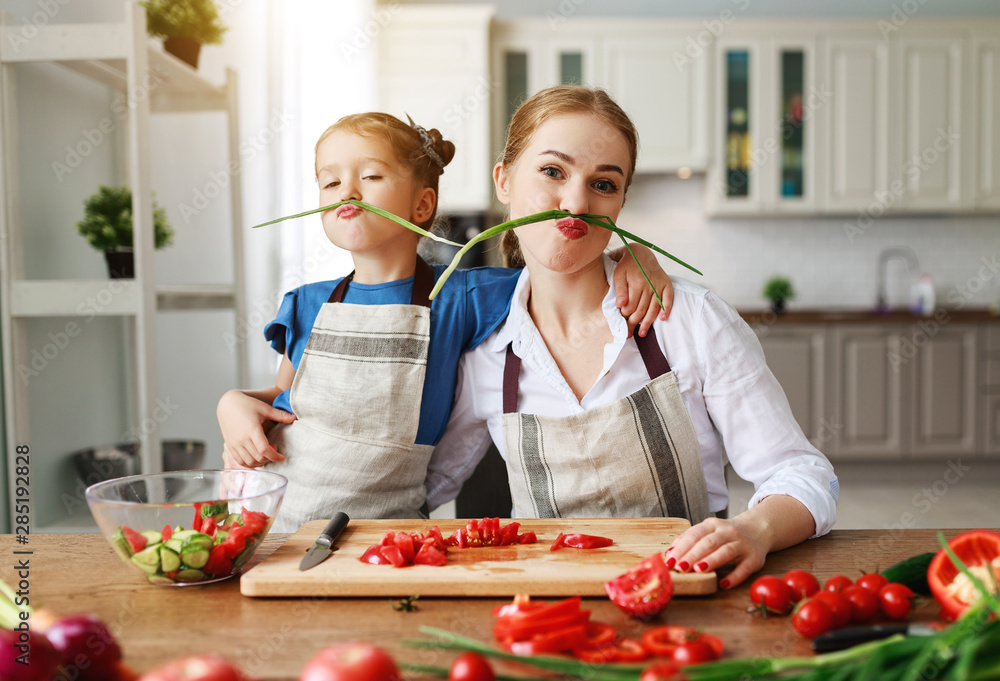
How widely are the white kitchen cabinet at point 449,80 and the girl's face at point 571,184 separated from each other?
298cm

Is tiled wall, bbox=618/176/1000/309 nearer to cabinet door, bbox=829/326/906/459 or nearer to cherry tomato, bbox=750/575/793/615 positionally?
cabinet door, bbox=829/326/906/459

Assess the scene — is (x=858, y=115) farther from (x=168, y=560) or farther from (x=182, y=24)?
(x=168, y=560)

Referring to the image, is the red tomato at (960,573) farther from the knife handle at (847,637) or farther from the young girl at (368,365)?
the young girl at (368,365)

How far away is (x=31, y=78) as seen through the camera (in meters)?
2.06

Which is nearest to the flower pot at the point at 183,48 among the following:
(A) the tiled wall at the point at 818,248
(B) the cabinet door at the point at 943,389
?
(A) the tiled wall at the point at 818,248

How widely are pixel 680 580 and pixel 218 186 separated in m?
2.73

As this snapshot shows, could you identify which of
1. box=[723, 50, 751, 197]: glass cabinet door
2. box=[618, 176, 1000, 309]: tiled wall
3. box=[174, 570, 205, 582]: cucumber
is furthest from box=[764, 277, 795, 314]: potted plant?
box=[174, 570, 205, 582]: cucumber

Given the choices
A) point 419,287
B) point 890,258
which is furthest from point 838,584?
point 890,258

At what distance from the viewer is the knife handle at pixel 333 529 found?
957mm

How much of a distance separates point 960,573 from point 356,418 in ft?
2.92

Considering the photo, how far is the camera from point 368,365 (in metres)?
1.29

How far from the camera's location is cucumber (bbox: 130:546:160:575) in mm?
830

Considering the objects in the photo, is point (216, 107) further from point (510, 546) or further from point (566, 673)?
point (566, 673)

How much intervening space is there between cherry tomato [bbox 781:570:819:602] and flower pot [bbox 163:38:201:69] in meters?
2.31
